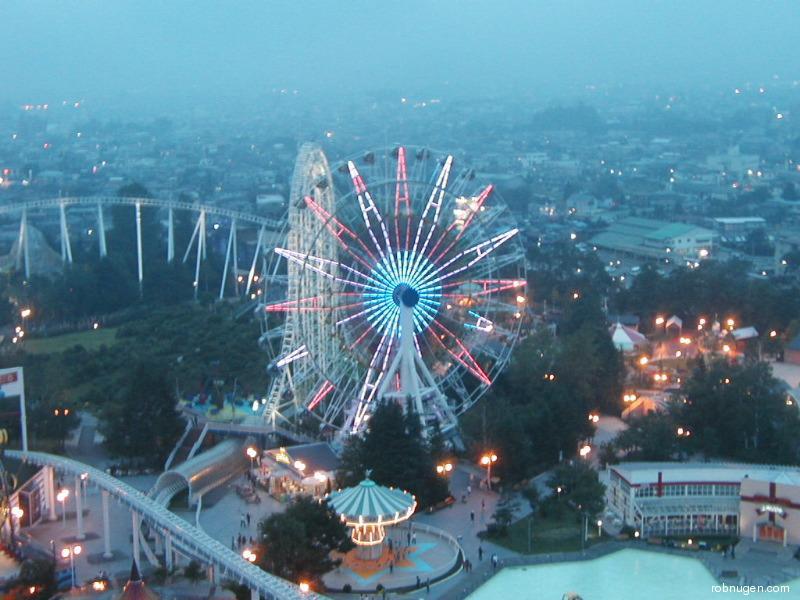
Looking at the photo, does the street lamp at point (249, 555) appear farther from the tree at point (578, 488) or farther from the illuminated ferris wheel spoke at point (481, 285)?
the illuminated ferris wheel spoke at point (481, 285)

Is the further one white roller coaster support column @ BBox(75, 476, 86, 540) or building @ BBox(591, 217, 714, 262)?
building @ BBox(591, 217, 714, 262)

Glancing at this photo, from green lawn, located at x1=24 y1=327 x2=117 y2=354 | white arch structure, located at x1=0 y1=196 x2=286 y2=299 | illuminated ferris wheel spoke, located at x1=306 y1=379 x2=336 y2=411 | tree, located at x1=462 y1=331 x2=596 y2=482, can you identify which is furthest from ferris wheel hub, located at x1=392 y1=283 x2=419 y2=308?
white arch structure, located at x1=0 y1=196 x2=286 y2=299

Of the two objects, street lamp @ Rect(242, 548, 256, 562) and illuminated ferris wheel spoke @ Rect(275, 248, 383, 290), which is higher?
illuminated ferris wheel spoke @ Rect(275, 248, 383, 290)

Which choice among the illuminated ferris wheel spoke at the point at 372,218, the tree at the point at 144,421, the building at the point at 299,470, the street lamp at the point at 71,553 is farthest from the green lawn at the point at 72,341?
the street lamp at the point at 71,553

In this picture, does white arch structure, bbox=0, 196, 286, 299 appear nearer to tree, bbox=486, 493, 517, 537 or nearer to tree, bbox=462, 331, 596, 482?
tree, bbox=462, 331, 596, 482

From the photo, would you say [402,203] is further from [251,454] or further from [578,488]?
[578,488]

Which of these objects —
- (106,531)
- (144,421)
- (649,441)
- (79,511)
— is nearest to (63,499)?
(79,511)
